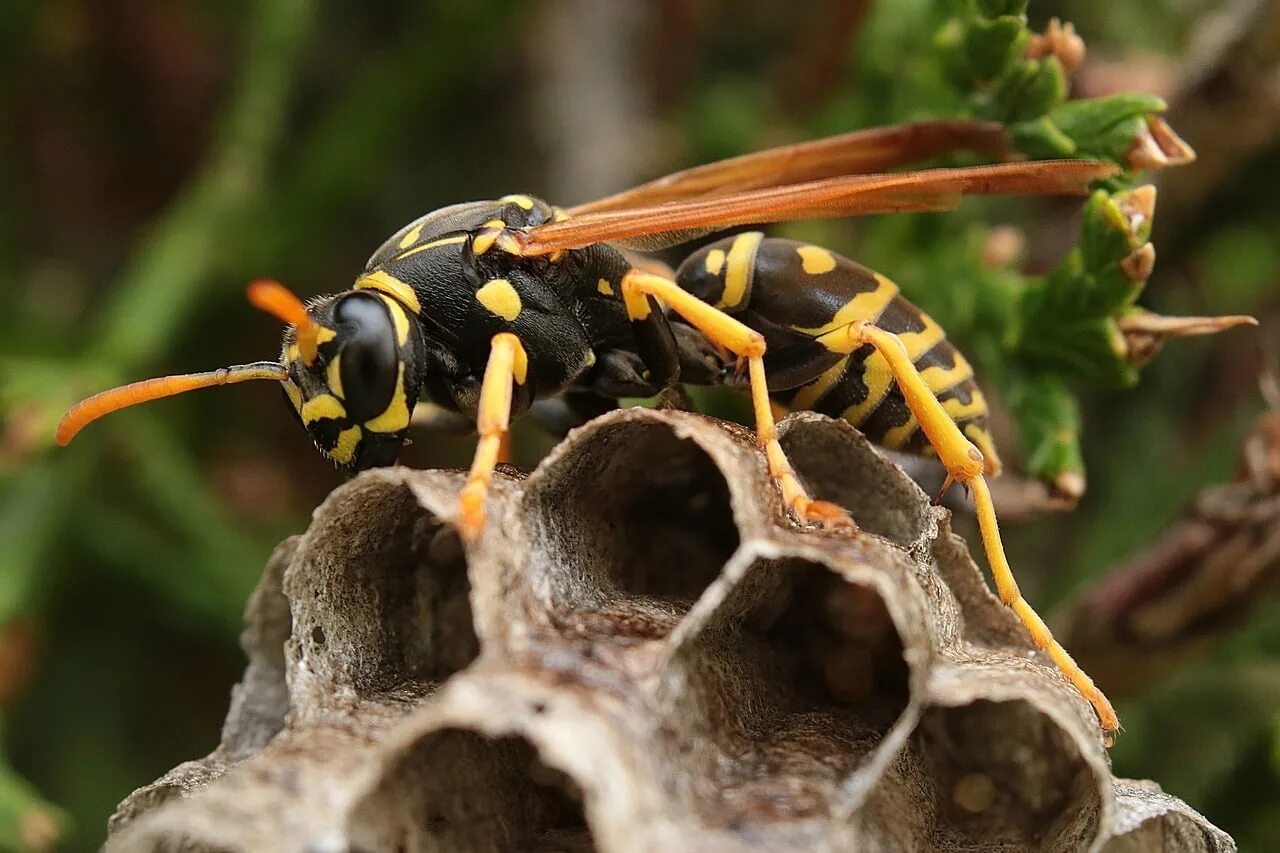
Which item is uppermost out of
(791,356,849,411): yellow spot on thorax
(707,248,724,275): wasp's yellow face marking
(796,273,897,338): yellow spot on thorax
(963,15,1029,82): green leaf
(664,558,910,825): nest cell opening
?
(963,15,1029,82): green leaf

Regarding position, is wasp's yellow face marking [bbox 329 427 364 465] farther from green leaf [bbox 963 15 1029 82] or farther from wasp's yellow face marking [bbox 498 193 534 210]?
green leaf [bbox 963 15 1029 82]

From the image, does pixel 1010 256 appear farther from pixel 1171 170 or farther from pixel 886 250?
pixel 1171 170

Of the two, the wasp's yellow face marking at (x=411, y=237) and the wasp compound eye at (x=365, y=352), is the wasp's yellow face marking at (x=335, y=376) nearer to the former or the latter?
the wasp compound eye at (x=365, y=352)

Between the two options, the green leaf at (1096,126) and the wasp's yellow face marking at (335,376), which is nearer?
the wasp's yellow face marking at (335,376)

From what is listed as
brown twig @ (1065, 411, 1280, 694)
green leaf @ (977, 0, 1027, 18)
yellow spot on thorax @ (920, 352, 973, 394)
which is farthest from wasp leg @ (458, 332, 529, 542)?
brown twig @ (1065, 411, 1280, 694)

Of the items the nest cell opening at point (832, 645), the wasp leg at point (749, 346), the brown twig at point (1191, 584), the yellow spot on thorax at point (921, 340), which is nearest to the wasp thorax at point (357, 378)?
the wasp leg at point (749, 346)

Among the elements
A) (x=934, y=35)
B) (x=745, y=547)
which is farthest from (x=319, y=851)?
(x=934, y=35)
